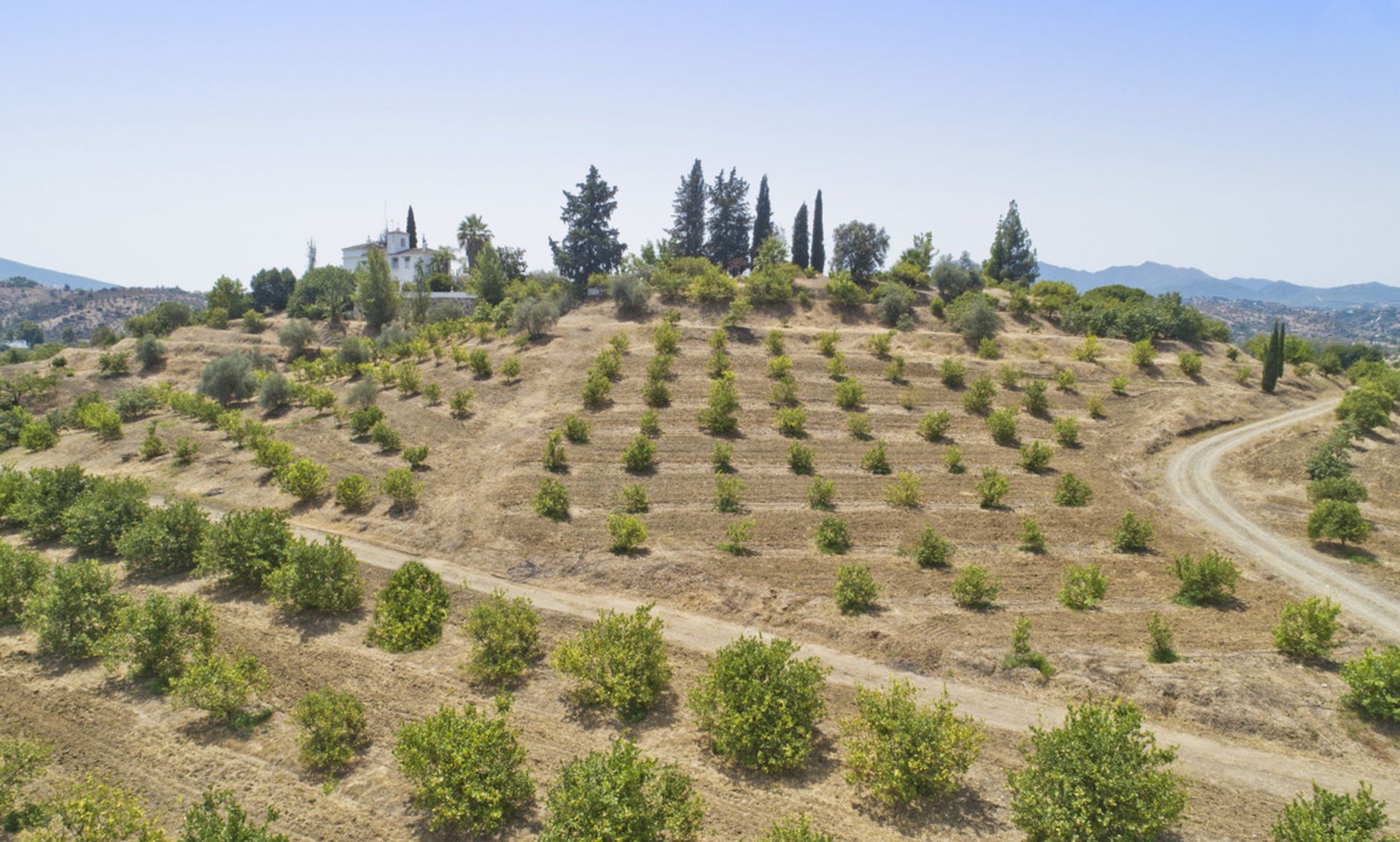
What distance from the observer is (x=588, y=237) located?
178 ft

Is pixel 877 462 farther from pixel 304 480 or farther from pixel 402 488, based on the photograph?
pixel 304 480

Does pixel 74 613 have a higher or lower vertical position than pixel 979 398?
lower

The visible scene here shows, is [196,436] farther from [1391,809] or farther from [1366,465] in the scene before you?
[1366,465]

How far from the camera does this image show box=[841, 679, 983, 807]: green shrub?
924 cm

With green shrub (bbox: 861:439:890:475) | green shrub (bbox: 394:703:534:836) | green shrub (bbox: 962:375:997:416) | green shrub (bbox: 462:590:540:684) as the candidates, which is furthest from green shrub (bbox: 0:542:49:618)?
green shrub (bbox: 962:375:997:416)

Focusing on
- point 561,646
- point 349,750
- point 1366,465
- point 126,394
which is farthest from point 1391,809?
point 126,394

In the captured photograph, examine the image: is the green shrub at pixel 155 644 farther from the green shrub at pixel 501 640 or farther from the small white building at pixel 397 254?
the small white building at pixel 397 254

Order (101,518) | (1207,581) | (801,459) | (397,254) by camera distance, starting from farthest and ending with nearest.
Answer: (397,254) → (801,459) → (101,518) → (1207,581)

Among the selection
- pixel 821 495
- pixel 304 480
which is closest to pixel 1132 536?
pixel 821 495

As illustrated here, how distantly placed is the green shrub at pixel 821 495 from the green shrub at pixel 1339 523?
13.8 meters

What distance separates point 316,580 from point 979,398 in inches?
1055

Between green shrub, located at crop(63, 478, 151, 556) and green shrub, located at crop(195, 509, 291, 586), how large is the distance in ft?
12.3

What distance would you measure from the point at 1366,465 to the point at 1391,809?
863 inches

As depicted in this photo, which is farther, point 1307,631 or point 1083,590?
point 1083,590
